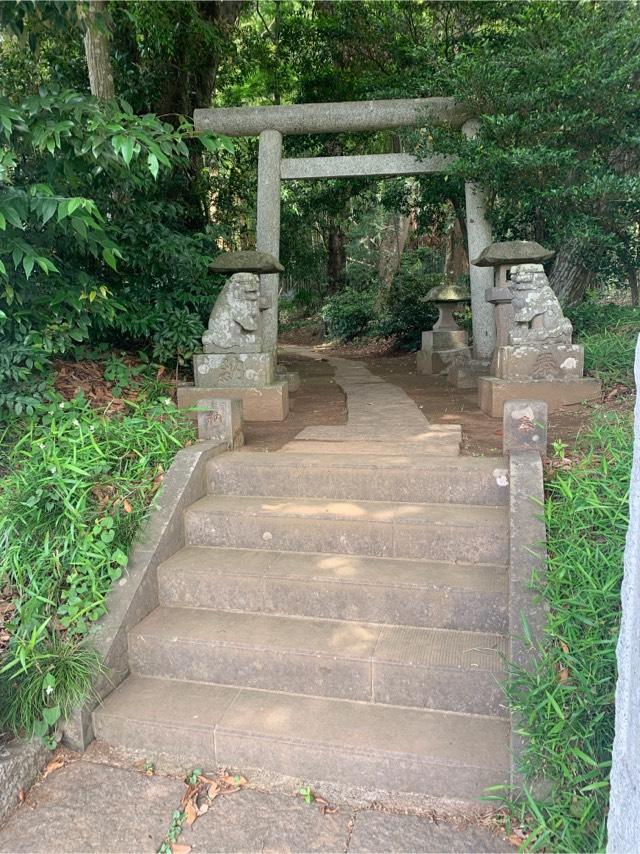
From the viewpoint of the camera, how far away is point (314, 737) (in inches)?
85.0

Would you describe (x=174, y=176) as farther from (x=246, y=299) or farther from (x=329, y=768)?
(x=329, y=768)

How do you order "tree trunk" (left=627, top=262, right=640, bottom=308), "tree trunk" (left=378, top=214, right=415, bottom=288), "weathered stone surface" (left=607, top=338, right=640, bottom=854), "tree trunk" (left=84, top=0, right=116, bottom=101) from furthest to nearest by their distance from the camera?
"tree trunk" (left=378, top=214, right=415, bottom=288) < "tree trunk" (left=627, top=262, right=640, bottom=308) < "tree trunk" (left=84, top=0, right=116, bottom=101) < "weathered stone surface" (left=607, top=338, right=640, bottom=854)

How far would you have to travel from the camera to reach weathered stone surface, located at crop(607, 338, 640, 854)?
128cm

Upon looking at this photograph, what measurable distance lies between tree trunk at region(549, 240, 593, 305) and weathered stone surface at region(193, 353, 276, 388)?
4.02 m

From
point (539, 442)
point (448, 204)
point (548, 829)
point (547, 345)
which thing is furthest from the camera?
point (448, 204)

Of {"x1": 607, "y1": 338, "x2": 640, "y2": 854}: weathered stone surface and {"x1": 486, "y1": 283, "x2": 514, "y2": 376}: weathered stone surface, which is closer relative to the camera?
{"x1": 607, "y1": 338, "x2": 640, "y2": 854}: weathered stone surface

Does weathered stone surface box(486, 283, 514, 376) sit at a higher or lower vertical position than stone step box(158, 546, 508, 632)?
higher

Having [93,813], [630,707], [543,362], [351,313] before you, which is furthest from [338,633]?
[351,313]

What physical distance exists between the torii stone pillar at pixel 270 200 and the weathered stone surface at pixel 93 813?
483 cm

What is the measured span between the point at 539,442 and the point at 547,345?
6.85ft

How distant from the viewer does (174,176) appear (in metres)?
6.69

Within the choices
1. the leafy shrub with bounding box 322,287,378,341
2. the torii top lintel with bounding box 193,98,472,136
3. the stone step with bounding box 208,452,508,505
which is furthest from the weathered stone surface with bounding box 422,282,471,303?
the leafy shrub with bounding box 322,287,378,341

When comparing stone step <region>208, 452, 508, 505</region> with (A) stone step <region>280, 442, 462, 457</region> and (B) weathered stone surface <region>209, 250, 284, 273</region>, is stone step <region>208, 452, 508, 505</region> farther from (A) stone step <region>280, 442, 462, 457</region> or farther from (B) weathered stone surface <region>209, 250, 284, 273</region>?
(B) weathered stone surface <region>209, 250, 284, 273</region>

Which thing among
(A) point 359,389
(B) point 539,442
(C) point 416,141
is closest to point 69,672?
(B) point 539,442
